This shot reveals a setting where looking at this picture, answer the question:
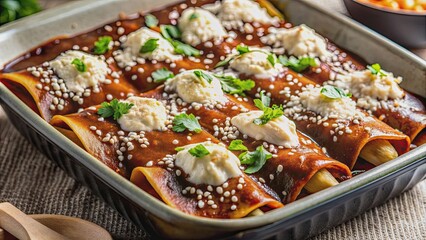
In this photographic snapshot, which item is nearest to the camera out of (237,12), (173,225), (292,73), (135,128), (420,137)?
(173,225)

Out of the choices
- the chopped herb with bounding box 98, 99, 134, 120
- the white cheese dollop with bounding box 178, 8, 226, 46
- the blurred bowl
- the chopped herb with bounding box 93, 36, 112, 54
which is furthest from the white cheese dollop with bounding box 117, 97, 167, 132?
the blurred bowl

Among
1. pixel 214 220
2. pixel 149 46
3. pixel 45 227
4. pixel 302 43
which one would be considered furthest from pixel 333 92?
pixel 45 227

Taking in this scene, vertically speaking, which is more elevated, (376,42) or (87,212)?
(376,42)

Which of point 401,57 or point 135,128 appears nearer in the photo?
point 135,128

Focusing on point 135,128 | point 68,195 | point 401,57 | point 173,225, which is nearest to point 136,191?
point 173,225

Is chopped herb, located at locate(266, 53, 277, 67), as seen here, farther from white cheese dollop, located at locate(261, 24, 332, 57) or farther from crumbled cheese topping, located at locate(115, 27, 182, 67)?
crumbled cheese topping, located at locate(115, 27, 182, 67)

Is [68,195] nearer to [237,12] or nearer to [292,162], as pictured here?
[292,162]

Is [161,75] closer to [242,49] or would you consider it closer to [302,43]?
[242,49]
